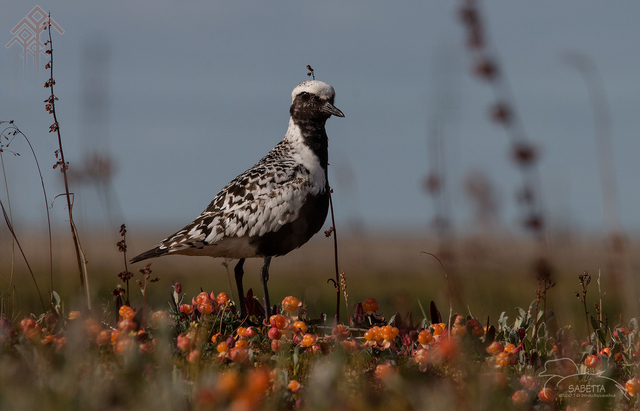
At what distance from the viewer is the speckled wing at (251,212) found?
5.60m

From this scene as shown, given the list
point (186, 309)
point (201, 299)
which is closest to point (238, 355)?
point (201, 299)

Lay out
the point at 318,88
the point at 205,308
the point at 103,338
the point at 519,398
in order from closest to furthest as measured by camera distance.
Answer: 1. the point at 519,398
2. the point at 103,338
3. the point at 205,308
4. the point at 318,88

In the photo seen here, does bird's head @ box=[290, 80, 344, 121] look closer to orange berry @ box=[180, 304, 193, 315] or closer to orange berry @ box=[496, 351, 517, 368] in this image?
orange berry @ box=[180, 304, 193, 315]

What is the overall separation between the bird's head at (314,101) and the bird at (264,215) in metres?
0.01

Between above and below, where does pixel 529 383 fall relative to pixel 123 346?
below

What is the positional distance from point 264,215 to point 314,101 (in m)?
1.42

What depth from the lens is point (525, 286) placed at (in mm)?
20000

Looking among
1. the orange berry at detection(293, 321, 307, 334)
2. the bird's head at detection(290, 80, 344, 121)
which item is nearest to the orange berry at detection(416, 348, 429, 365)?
the orange berry at detection(293, 321, 307, 334)

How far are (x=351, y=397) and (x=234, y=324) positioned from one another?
183cm

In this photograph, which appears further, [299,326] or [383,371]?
[299,326]

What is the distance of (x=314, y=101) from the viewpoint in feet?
20.7

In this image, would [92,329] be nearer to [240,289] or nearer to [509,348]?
[240,289]

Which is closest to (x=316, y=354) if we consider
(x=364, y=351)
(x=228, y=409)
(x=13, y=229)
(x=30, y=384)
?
(x=364, y=351)

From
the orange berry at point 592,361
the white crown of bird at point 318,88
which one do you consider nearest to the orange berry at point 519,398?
the orange berry at point 592,361
